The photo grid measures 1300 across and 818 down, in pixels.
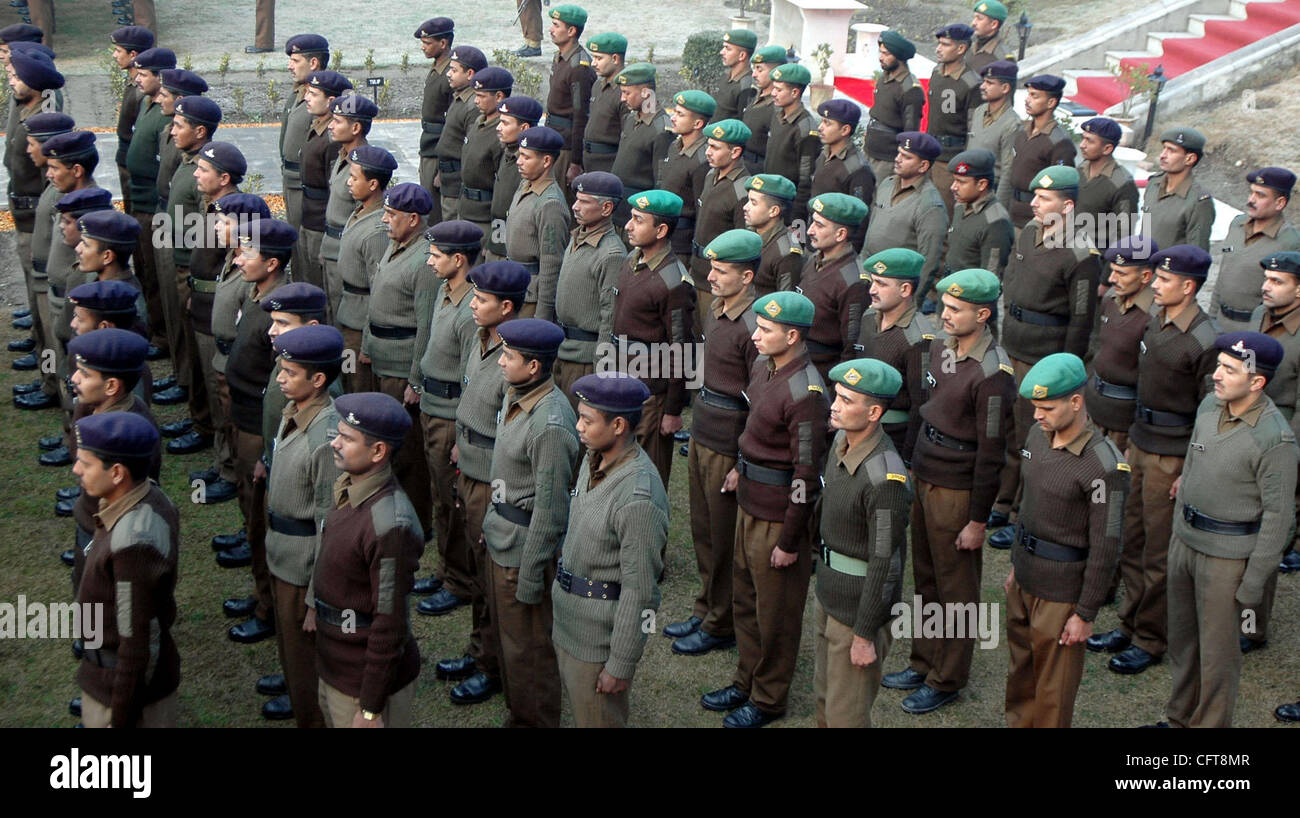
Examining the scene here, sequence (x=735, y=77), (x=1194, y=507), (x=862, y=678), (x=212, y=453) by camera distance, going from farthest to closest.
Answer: (x=735, y=77), (x=212, y=453), (x=1194, y=507), (x=862, y=678)

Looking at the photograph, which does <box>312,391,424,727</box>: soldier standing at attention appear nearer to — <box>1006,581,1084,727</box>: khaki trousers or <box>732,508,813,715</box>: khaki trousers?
<box>732,508,813,715</box>: khaki trousers

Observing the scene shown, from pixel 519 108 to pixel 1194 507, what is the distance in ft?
21.2

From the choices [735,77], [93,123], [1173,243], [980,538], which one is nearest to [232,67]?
[93,123]

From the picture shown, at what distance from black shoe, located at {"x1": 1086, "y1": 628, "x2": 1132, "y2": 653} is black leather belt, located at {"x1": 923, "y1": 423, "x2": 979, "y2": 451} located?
5.57 ft

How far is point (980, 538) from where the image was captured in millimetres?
7695

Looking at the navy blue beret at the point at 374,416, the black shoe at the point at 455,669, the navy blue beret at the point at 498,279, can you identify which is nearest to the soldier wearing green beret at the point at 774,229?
the navy blue beret at the point at 498,279

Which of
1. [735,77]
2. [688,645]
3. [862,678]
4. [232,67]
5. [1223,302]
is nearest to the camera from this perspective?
[862,678]

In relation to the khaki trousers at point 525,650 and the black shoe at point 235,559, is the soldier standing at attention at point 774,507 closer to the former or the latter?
the khaki trousers at point 525,650

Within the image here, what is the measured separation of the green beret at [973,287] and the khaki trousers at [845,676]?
6.68ft

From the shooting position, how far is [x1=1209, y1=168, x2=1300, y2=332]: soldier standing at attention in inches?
377

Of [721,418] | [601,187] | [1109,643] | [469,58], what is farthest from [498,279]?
[469,58]

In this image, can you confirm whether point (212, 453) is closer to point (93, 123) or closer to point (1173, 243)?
point (1173, 243)

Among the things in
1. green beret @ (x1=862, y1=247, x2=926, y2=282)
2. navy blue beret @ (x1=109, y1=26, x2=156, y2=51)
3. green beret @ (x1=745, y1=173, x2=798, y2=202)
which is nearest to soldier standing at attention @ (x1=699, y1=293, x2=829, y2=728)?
green beret @ (x1=862, y1=247, x2=926, y2=282)

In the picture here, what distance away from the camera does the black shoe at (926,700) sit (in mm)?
7820
